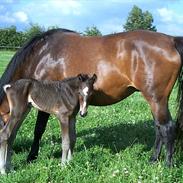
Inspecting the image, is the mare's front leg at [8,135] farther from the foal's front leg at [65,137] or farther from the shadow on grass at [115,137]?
the shadow on grass at [115,137]

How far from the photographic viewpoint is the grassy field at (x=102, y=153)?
202 inches

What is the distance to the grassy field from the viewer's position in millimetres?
5137

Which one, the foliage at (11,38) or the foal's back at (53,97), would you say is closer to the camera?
the foal's back at (53,97)

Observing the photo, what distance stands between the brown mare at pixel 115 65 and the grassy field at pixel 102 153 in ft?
1.36

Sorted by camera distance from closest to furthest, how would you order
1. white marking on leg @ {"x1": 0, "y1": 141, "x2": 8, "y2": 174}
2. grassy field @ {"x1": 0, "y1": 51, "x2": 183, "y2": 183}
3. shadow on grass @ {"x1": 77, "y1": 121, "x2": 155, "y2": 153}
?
grassy field @ {"x1": 0, "y1": 51, "x2": 183, "y2": 183} < white marking on leg @ {"x1": 0, "y1": 141, "x2": 8, "y2": 174} < shadow on grass @ {"x1": 77, "y1": 121, "x2": 155, "y2": 153}

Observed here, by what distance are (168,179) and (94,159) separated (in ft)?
4.29

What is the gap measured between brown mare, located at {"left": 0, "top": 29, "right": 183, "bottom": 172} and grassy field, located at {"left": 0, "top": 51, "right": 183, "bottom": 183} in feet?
1.36

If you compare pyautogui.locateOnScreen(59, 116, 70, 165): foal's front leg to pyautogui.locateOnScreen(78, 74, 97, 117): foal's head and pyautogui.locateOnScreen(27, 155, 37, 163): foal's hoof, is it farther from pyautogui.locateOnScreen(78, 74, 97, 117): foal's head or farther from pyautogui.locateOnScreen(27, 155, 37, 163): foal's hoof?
pyautogui.locateOnScreen(27, 155, 37, 163): foal's hoof

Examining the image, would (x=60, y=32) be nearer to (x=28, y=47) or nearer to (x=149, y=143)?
(x=28, y=47)

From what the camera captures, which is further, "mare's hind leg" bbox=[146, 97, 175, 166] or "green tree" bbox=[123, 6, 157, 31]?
"green tree" bbox=[123, 6, 157, 31]

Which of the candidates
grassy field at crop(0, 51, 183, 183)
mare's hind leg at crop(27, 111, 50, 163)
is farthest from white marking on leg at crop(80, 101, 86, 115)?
mare's hind leg at crop(27, 111, 50, 163)

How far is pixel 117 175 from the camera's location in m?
5.14

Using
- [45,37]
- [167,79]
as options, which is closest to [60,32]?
[45,37]

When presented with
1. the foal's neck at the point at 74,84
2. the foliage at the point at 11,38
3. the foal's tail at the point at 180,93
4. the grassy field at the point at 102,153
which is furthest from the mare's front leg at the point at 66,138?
the foliage at the point at 11,38
